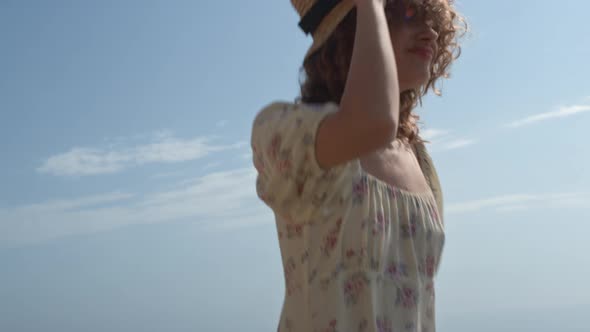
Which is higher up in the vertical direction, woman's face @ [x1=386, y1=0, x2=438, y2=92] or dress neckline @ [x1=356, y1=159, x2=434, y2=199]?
woman's face @ [x1=386, y1=0, x2=438, y2=92]

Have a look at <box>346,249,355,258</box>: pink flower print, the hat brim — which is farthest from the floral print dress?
the hat brim

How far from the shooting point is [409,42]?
2002 mm

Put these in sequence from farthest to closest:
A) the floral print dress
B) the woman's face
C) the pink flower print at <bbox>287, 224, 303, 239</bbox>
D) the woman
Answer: the woman's face
the pink flower print at <bbox>287, 224, 303, 239</bbox>
the floral print dress
the woman

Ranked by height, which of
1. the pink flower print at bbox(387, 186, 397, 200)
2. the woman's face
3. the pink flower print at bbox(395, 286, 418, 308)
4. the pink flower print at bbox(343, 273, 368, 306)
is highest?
the woman's face

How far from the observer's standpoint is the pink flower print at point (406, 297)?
68.1 inches

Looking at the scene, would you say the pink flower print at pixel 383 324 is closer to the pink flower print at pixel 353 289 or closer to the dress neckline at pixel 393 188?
the pink flower print at pixel 353 289

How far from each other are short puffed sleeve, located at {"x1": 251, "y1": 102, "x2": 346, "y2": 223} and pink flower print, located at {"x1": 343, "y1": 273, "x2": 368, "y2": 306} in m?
0.19

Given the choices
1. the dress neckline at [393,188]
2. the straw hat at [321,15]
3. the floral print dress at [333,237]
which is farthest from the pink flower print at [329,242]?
the straw hat at [321,15]

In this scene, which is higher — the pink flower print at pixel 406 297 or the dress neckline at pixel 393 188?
the dress neckline at pixel 393 188

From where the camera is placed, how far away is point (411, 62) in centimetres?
199

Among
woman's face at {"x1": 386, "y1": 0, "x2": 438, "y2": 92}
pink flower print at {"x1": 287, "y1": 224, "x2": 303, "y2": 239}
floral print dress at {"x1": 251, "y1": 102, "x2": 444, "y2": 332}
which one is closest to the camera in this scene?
floral print dress at {"x1": 251, "y1": 102, "x2": 444, "y2": 332}

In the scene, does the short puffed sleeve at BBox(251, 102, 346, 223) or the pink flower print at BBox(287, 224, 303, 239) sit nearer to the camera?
the short puffed sleeve at BBox(251, 102, 346, 223)

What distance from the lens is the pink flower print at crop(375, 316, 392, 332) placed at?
1.67 meters

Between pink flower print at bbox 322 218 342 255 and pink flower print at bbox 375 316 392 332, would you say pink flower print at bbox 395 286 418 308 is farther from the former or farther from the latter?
pink flower print at bbox 322 218 342 255
